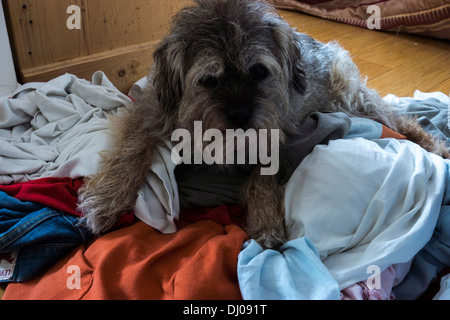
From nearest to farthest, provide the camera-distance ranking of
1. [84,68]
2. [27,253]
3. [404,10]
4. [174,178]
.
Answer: [27,253], [174,178], [84,68], [404,10]

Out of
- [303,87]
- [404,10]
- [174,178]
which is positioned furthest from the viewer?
[404,10]

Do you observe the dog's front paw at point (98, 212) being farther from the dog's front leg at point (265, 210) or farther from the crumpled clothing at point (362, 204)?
the crumpled clothing at point (362, 204)

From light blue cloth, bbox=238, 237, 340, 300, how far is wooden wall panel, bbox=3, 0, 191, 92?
181cm

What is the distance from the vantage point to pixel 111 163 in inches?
69.9

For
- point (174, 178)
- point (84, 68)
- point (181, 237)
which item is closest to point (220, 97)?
point (174, 178)

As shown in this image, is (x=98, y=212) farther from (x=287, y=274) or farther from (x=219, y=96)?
(x=287, y=274)

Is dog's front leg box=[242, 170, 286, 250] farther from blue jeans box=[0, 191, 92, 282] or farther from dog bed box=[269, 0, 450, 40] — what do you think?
dog bed box=[269, 0, 450, 40]

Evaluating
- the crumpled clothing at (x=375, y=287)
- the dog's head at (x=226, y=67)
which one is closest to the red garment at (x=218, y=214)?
the dog's head at (x=226, y=67)

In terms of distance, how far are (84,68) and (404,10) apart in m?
3.26

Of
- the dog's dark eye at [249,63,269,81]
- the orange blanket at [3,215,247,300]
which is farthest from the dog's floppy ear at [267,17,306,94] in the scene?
the orange blanket at [3,215,247,300]

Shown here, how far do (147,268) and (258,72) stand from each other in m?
0.87

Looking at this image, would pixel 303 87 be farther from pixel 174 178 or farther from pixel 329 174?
pixel 174 178

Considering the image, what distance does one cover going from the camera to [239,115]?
58.3 inches
